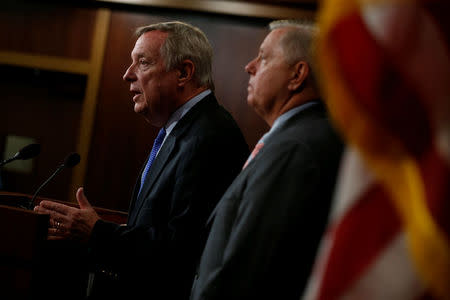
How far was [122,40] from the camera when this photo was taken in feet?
15.1

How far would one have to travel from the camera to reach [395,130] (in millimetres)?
655

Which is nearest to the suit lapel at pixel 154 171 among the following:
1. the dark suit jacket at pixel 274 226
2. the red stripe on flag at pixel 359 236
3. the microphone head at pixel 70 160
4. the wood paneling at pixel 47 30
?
the microphone head at pixel 70 160

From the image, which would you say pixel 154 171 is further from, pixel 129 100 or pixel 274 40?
pixel 129 100

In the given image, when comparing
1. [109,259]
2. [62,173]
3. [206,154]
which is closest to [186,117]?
[206,154]

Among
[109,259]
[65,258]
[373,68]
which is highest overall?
[373,68]

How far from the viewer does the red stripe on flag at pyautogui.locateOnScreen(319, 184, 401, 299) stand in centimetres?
67

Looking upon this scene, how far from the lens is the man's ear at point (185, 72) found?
2.46 meters

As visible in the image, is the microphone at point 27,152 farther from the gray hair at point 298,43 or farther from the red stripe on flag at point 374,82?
the red stripe on flag at point 374,82

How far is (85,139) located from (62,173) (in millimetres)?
353

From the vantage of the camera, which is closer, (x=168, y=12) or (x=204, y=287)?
(x=204, y=287)

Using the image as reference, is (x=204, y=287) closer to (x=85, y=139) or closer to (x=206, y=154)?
(x=206, y=154)

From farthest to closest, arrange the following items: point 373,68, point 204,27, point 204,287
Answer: point 204,27 < point 204,287 < point 373,68

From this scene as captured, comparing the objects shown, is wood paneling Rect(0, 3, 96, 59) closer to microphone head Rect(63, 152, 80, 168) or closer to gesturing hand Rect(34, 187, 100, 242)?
microphone head Rect(63, 152, 80, 168)

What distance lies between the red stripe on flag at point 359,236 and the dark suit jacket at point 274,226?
25.9 inches
